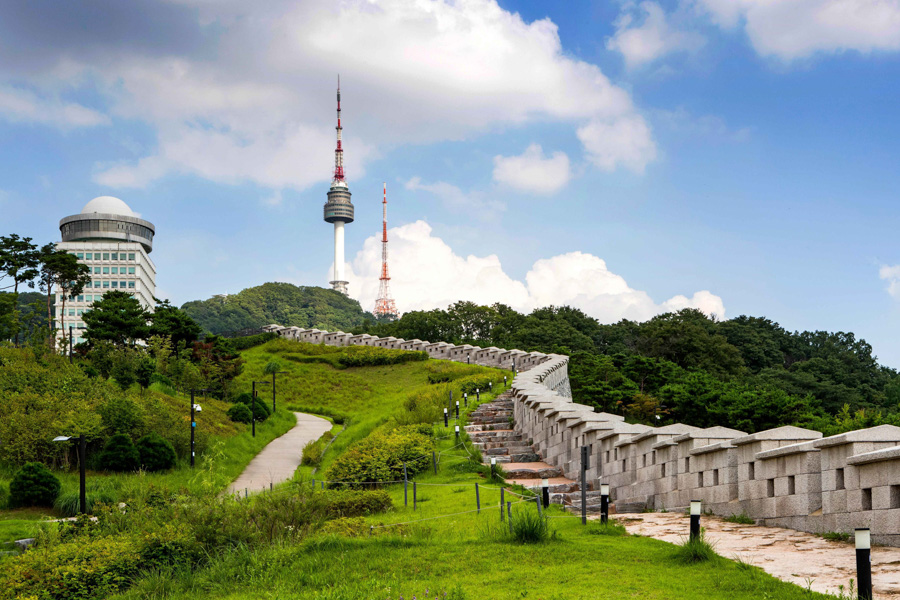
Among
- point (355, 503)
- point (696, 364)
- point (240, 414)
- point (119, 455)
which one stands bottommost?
point (355, 503)

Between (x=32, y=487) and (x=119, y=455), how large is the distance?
11.6ft

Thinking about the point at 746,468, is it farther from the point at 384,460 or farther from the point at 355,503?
the point at 384,460

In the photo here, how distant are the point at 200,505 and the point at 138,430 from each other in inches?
531

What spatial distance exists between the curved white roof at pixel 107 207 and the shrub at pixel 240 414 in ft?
299

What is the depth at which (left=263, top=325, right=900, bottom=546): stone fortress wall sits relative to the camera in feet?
26.1

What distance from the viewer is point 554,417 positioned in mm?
17344

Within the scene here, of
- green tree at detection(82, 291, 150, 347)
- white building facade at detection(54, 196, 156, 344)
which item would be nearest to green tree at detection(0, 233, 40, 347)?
green tree at detection(82, 291, 150, 347)

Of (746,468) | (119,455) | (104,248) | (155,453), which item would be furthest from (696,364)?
(104,248)

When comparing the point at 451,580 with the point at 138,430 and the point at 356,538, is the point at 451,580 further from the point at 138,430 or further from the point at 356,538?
the point at 138,430

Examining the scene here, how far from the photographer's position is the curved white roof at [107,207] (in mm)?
113625

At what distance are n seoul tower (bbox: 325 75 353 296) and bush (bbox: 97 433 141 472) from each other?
146 metres

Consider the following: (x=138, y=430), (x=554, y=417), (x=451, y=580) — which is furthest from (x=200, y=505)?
(x=138, y=430)

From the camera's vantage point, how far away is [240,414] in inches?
1325

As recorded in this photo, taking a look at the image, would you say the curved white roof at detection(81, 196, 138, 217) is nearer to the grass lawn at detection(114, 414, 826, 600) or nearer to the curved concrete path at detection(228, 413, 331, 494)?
the curved concrete path at detection(228, 413, 331, 494)
